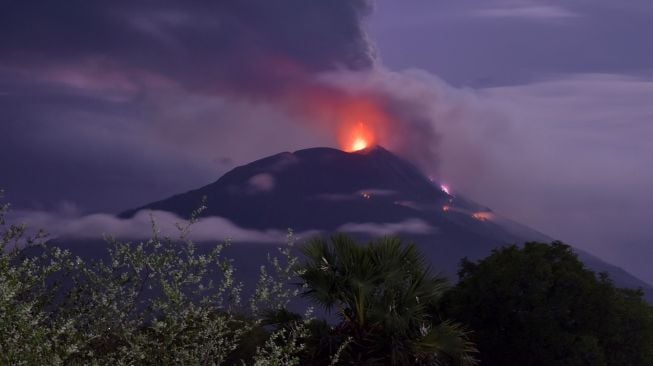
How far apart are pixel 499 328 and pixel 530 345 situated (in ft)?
4.85

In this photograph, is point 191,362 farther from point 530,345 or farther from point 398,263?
point 530,345

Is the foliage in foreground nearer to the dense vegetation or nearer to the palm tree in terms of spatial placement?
the dense vegetation

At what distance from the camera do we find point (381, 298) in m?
23.9

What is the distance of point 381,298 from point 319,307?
15.2ft

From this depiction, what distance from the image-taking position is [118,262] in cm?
1424

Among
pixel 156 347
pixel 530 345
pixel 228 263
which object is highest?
pixel 228 263

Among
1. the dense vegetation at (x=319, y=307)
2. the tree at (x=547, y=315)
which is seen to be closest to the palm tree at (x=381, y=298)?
the dense vegetation at (x=319, y=307)

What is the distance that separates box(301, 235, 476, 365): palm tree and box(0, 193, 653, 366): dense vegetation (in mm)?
40

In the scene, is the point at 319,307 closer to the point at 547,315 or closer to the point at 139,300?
the point at 547,315

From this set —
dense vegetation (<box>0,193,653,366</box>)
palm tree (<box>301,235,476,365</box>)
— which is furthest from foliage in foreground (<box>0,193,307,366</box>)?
palm tree (<box>301,235,476,365</box>)

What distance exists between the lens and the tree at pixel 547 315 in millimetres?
33375

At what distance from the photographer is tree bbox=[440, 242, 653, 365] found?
33375 mm

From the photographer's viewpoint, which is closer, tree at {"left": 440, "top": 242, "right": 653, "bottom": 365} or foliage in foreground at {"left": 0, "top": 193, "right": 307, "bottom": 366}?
foliage in foreground at {"left": 0, "top": 193, "right": 307, "bottom": 366}

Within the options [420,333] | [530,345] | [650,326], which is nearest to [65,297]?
[420,333]
